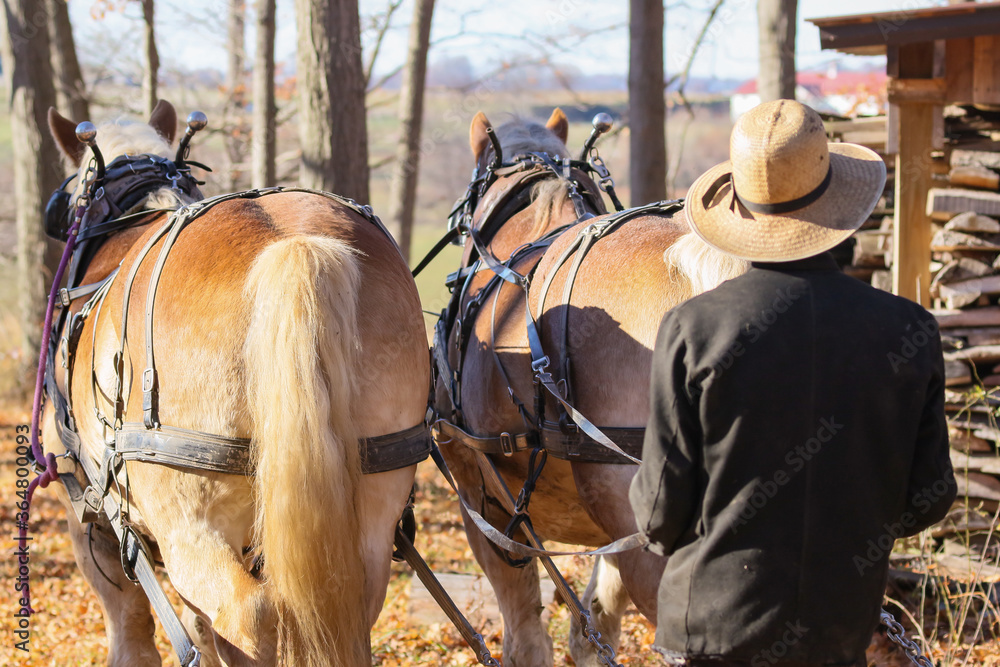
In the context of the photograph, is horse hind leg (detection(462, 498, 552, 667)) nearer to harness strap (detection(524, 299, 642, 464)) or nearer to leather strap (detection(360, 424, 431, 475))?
harness strap (detection(524, 299, 642, 464))

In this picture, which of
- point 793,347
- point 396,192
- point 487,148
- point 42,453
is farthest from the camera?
point 396,192

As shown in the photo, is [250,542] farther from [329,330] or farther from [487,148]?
[487,148]

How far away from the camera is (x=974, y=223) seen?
17.4 ft

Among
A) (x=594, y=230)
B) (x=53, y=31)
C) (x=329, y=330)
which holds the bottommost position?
(x=329, y=330)

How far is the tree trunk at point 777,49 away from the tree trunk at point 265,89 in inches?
192

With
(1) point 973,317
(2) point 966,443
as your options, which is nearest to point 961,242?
(1) point 973,317

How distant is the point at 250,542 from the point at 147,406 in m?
0.48

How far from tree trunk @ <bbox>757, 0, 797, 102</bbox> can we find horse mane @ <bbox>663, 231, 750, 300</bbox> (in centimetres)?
584

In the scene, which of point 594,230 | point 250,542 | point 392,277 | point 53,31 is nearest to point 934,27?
point 594,230

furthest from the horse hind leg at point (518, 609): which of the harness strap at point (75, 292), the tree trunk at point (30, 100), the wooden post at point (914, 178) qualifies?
the tree trunk at point (30, 100)

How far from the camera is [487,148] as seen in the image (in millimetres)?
4312

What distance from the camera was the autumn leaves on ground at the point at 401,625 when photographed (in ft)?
14.3

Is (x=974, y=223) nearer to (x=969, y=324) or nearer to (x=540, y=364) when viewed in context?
(x=969, y=324)

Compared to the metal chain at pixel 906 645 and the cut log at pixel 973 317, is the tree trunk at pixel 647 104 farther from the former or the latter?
the metal chain at pixel 906 645
